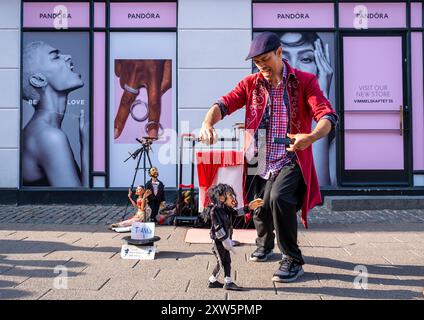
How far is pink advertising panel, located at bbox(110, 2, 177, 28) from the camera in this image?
1053cm

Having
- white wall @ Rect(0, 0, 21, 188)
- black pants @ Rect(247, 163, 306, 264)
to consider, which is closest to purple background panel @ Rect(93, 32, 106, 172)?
white wall @ Rect(0, 0, 21, 188)

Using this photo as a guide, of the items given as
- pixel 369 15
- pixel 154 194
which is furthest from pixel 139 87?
pixel 369 15

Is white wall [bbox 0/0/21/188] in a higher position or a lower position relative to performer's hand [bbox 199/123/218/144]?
higher

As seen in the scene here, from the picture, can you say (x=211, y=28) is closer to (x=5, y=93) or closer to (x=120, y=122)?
(x=120, y=122)

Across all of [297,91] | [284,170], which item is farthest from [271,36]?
[284,170]

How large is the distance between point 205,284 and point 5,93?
762 cm

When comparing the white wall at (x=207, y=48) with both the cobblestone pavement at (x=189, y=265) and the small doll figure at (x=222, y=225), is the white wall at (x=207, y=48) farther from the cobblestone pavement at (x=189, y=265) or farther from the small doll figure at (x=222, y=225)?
the small doll figure at (x=222, y=225)

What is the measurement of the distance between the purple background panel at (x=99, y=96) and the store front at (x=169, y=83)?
0.02 meters

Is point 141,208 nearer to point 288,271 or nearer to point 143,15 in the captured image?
point 288,271

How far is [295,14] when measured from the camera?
10.5m

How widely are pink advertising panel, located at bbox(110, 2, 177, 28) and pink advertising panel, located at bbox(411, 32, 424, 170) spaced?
4844 mm

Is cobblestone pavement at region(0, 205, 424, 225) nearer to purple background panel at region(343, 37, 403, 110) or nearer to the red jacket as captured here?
purple background panel at region(343, 37, 403, 110)

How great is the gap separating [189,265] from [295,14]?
6.91m

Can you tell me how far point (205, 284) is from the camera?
4.42 metres
